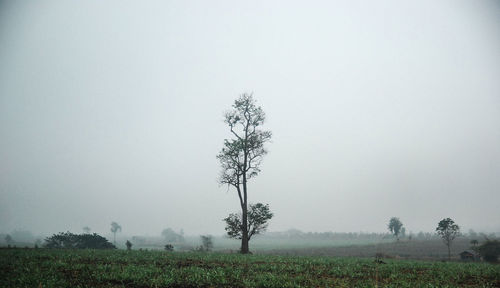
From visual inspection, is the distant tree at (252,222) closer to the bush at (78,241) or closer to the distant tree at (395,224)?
the bush at (78,241)

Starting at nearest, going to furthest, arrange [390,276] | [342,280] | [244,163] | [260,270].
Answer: [342,280] < [390,276] < [260,270] < [244,163]

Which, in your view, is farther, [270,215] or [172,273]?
[270,215]

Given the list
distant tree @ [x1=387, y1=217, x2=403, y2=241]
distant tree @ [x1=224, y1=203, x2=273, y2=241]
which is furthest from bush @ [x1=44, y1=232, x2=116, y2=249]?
distant tree @ [x1=387, y1=217, x2=403, y2=241]

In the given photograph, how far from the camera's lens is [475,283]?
12828mm

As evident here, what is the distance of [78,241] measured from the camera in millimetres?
49750

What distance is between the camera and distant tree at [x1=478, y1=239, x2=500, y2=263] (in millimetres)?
46922

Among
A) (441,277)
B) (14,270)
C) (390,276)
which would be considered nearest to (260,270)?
(390,276)

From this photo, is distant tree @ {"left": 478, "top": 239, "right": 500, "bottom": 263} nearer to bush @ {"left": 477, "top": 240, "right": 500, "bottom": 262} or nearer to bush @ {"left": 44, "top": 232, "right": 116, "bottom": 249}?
bush @ {"left": 477, "top": 240, "right": 500, "bottom": 262}

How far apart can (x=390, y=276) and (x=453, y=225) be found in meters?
59.7

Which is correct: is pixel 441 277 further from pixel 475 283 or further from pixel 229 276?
pixel 229 276

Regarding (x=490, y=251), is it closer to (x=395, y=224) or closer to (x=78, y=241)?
(x=78, y=241)

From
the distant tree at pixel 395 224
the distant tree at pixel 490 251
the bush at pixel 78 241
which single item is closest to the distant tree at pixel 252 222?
the bush at pixel 78 241

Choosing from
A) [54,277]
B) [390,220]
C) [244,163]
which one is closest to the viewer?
[54,277]

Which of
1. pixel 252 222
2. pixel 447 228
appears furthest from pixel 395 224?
pixel 252 222
